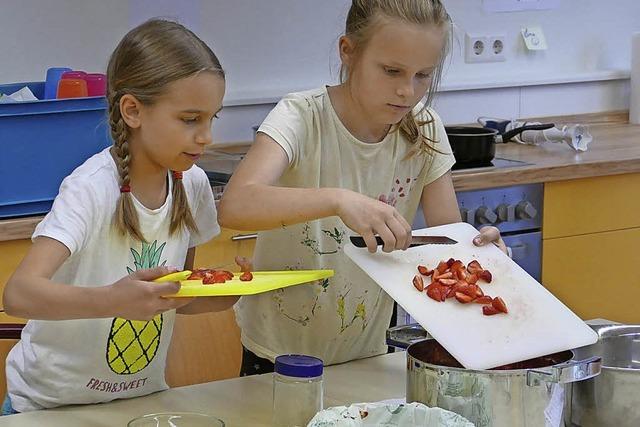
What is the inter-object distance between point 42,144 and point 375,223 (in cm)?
107

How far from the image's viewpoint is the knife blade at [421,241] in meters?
1.55

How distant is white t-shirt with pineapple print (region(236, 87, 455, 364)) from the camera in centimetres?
180

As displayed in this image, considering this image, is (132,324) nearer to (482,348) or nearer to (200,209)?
(200,209)

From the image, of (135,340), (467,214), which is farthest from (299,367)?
(467,214)

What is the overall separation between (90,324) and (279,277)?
0.38 m

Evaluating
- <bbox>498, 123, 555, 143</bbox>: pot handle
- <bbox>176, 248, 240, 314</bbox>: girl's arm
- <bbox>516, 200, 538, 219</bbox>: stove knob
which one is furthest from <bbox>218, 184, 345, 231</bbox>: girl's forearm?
<bbox>498, 123, 555, 143</bbox>: pot handle

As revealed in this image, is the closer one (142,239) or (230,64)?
(142,239)

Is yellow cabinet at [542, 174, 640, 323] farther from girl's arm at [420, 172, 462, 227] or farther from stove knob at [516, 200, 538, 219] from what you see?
girl's arm at [420, 172, 462, 227]

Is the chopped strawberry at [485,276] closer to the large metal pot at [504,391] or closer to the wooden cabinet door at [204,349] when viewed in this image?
the large metal pot at [504,391]

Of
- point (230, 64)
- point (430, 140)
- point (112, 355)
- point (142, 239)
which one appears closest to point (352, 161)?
point (430, 140)

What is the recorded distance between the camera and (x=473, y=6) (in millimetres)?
3410

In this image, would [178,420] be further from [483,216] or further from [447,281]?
[483,216]

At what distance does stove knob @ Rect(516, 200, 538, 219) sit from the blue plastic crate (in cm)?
113

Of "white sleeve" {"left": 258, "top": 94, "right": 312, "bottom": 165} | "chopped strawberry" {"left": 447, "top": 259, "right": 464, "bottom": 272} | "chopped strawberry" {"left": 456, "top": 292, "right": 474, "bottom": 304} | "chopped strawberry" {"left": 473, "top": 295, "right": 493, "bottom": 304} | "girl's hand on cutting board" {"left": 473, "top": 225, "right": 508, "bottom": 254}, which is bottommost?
"chopped strawberry" {"left": 473, "top": 295, "right": 493, "bottom": 304}
